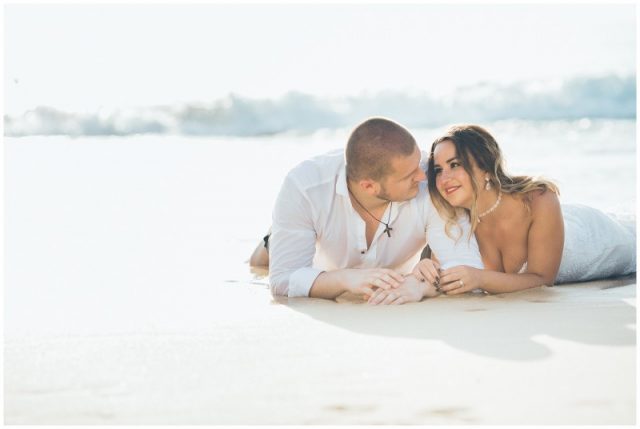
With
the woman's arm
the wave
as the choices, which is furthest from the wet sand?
the wave

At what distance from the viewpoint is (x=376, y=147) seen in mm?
4582

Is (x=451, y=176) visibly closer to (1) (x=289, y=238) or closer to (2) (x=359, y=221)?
(2) (x=359, y=221)

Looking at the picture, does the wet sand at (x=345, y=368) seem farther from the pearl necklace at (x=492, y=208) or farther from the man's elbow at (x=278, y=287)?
the pearl necklace at (x=492, y=208)

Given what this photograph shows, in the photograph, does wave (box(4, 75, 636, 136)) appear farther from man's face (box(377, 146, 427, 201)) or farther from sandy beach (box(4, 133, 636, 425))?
man's face (box(377, 146, 427, 201))

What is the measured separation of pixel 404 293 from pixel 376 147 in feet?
2.73

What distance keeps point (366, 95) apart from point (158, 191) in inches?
559

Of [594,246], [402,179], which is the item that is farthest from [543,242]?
[402,179]

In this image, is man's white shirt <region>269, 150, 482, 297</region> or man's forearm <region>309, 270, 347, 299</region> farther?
man's white shirt <region>269, 150, 482, 297</region>

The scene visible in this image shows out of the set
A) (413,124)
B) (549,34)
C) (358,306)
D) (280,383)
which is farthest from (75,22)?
(280,383)

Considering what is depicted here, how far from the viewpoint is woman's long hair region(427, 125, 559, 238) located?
4.83 meters

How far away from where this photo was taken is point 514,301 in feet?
14.4

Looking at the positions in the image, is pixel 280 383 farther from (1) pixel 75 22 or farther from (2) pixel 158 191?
(1) pixel 75 22

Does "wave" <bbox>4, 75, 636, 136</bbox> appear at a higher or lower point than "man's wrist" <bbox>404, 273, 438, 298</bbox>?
higher

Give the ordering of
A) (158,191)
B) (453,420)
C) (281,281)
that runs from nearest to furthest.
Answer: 1. (453,420)
2. (281,281)
3. (158,191)
